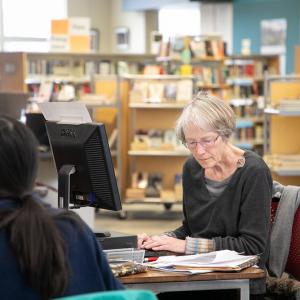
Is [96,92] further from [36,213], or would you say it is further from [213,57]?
[36,213]

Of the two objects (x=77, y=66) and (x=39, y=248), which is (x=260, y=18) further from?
(x=39, y=248)

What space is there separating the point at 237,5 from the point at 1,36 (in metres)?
4.77

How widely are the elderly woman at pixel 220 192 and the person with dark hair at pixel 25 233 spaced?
1086 millimetres

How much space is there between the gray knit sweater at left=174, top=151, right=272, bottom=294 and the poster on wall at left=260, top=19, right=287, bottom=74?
1167cm

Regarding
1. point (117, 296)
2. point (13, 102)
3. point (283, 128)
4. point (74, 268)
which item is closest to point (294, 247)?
point (74, 268)

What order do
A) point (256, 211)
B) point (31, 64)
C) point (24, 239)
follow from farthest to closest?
point (31, 64), point (256, 211), point (24, 239)

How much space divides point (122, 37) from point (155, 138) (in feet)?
28.7

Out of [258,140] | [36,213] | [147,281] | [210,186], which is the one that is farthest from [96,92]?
[36,213]

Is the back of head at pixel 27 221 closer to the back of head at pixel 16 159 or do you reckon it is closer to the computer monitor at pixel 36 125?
the back of head at pixel 16 159

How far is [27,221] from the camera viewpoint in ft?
5.16

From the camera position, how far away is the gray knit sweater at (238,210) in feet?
8.68

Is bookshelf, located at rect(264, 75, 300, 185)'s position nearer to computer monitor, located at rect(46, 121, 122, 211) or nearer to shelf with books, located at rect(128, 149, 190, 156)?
shelf with books, located at rect(128, 149, 190, 156)

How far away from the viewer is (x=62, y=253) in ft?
5.22

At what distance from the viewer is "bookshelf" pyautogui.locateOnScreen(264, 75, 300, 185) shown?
5.37m
